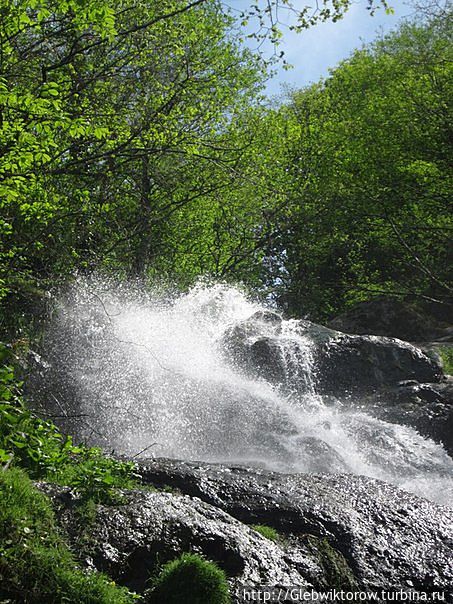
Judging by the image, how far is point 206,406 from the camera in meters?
12.5

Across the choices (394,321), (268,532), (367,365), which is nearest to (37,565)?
(268,532)

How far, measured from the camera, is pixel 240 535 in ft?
20.4

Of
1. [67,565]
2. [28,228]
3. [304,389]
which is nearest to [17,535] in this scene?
[67,565]

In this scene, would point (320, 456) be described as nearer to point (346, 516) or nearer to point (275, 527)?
point (346, 516)

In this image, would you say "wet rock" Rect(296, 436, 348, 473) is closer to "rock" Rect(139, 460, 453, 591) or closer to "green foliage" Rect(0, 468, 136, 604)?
"rock" Rect(139, 460, 453, 591)

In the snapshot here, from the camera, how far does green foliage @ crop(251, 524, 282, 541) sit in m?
6.61

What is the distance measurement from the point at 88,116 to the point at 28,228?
281cm

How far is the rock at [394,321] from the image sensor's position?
22000mm

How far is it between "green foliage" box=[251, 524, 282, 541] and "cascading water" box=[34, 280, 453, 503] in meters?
3.08

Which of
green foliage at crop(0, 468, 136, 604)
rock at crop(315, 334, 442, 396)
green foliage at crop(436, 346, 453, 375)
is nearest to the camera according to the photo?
green foliage at crop(0, 468, 136, 604)

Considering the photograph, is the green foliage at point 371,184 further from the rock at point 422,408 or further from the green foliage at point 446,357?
the rock at point 422,408

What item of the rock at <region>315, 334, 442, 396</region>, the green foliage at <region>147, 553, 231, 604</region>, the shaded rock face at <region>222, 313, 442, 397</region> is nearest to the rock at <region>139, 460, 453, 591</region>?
the green foliage at <region>147, 553, 231, 604</region>

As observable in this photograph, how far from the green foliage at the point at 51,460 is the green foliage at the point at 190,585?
1068 mm

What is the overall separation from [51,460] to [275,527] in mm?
2285
